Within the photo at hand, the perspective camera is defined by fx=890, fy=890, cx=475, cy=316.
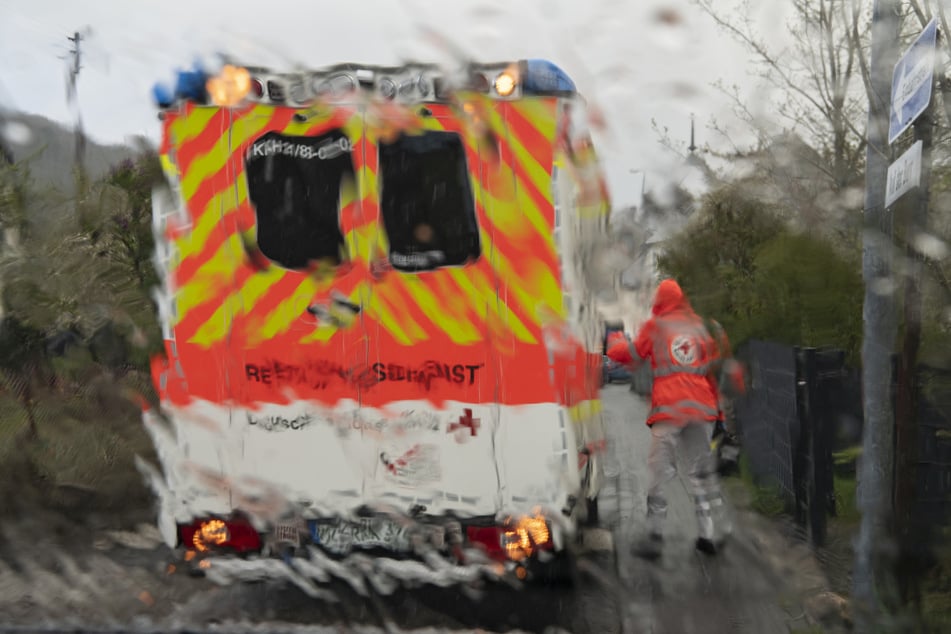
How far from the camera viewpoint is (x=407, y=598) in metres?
5.11

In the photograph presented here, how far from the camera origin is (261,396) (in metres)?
4.47

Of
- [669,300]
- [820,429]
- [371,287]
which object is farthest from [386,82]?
[820,429]

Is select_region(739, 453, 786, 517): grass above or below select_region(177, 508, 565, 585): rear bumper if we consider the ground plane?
below

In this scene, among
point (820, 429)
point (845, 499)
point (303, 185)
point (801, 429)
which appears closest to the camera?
point (303, 185)

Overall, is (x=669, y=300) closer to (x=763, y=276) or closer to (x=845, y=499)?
(x=845, y=499)

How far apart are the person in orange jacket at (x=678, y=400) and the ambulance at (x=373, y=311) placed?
1654 millimetres

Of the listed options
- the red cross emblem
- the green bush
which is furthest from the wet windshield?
the green bush

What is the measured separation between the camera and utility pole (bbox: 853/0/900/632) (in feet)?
14.5

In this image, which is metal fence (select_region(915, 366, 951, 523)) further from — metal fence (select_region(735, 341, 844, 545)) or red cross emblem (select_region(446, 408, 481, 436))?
red cross emblem (select_region(446, 408, 481, 436))

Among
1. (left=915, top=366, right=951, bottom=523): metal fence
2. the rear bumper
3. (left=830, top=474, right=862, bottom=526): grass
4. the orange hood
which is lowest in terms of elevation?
(left=830, top=474, right=862, bottom=526): grass

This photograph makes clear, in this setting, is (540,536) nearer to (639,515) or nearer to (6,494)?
(639,515)

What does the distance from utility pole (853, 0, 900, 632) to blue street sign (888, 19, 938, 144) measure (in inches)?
22.3

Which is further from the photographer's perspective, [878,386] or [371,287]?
[878,386]

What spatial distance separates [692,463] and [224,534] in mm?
3188
